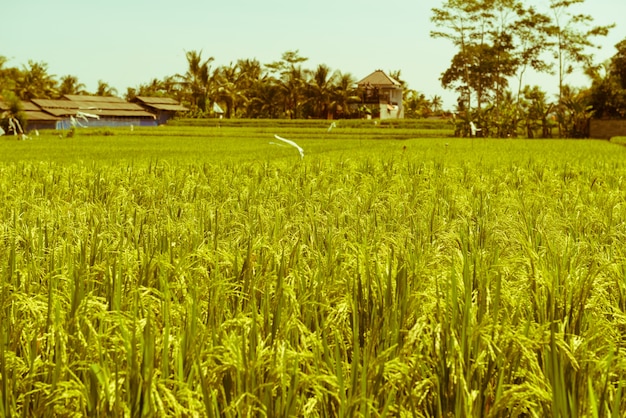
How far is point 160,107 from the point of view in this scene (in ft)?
179

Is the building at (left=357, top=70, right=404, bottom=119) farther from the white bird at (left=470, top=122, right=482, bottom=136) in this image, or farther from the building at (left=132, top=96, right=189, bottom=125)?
the white bird at (left=470, top=122, right=482, bottom=136)

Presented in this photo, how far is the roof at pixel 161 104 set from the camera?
54719 mm

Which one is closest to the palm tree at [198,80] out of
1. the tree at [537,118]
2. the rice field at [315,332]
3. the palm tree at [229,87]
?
the palm tree at [229,87]

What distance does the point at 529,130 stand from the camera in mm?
32500

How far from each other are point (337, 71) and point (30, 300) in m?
49.1

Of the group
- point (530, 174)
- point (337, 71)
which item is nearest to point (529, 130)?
point (337, 71)

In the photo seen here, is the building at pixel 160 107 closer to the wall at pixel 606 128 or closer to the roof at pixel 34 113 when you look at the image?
the roof at pixel 34 113

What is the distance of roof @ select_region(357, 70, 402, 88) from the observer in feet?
183

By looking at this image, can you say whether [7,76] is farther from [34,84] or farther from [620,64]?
[620,64]

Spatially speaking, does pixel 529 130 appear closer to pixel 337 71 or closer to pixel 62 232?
pixel 337 71

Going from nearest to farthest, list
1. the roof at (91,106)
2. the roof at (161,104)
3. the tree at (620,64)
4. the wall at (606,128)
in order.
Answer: the wall at (606,128)
the tree at (620,64)
the roof at (91,106)
the roof at (161,104)

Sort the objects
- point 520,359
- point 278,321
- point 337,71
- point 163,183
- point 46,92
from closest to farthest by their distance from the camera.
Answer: point 520,359, point 278,321, point 163,183, point 337,71, point 46,92

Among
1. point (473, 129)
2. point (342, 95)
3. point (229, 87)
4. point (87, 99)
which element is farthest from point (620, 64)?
point (87, 99)

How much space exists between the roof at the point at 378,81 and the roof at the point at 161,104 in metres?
14.4
